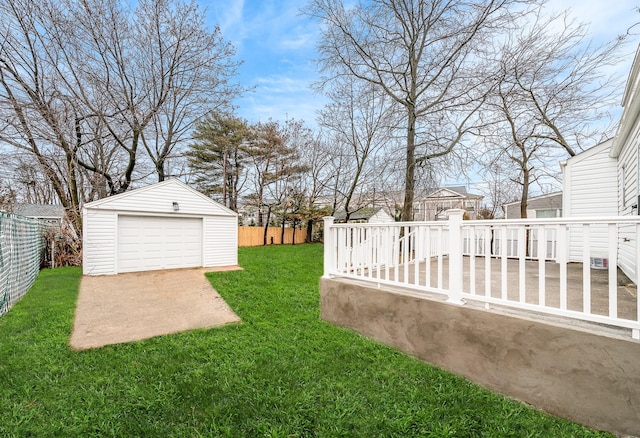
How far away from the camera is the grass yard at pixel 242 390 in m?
2.18

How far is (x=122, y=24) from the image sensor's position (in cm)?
997

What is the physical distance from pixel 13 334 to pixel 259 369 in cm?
369

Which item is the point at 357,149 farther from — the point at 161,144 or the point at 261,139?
the point at 161,144

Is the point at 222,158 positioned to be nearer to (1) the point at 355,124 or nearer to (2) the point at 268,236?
(2) the point at 268,236

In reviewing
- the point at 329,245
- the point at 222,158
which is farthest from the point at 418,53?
the point at 222,158

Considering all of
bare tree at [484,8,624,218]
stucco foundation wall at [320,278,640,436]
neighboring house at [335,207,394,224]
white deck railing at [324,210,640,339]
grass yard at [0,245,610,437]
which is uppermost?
bare tree at [484,8,624,218]

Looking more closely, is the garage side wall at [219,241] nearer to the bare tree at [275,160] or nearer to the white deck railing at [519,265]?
the white deck railing at [519,265]

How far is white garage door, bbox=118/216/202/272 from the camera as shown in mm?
8617

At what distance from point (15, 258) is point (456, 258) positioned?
7715 millimetres

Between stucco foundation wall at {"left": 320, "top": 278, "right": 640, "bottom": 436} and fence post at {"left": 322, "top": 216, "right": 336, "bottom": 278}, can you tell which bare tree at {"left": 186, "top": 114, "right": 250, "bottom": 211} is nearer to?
fence post at {"left": 322, "top": 216, "right": 336, "bottom": 278}

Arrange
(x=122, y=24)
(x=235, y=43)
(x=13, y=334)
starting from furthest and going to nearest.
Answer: (x=235, y=43) < (x=122, y=24) < (x=13, y=334)

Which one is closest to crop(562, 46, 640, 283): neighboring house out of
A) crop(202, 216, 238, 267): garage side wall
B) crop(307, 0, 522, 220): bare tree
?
crop(307, 0, 522, 220): bare tree

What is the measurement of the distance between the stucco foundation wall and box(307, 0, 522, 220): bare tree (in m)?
6.07

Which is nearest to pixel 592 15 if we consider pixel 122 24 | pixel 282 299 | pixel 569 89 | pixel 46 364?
pixel 569 89
